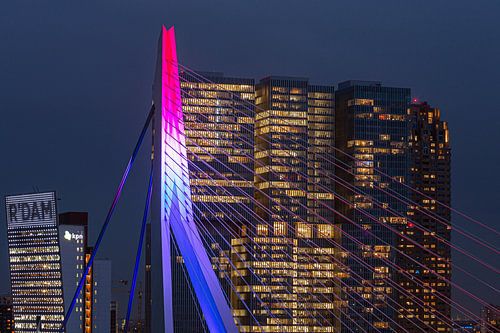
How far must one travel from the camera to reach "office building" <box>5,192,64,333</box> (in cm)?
8812

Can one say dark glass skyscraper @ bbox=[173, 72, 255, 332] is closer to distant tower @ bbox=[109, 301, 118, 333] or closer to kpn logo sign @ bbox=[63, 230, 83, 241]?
kpn logo sign @ bbox=[63, 230, 83, 241]

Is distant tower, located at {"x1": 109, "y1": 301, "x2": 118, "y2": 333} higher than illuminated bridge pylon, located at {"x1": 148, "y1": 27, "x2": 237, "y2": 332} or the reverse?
the reverse

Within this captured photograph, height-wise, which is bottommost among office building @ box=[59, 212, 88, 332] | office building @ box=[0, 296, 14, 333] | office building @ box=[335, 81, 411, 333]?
office building @ box=[0, 296, 14, 333]

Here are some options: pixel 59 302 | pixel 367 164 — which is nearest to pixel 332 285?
pixel 367 164

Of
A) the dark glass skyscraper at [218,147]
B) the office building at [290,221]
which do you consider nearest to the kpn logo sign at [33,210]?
the dark glass skyscraper at [218,147]

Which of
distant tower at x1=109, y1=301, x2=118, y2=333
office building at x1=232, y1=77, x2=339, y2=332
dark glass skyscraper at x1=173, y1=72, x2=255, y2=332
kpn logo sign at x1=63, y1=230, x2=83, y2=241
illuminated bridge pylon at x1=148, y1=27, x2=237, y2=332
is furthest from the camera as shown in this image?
distant tower at x1=109, y1=301, x2=118, y2=333

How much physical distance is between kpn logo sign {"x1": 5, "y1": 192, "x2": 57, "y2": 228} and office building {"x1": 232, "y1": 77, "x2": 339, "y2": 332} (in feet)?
66.8

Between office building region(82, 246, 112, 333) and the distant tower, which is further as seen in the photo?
the distant tower

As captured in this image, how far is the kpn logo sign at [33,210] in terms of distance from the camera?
8844 centimetres

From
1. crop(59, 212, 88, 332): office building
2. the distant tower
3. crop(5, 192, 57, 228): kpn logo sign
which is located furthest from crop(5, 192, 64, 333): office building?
the distant tower

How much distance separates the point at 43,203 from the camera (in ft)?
291

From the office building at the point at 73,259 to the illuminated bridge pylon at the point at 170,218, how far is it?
70869mm

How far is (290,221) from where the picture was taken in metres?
74.4

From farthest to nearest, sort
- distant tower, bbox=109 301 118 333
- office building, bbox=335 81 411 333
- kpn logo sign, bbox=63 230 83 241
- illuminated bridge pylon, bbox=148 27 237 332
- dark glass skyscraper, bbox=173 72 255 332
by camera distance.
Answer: distant tower, bbox=109 301 118 333 < kpn logo sign, bbox=63 230 83 241 < office building, bbox=335 81 411 333 < dark glass skyscraper, bbox=173 72 255 332 < illuminated bridge pylon, bbox=148 27 237 332
